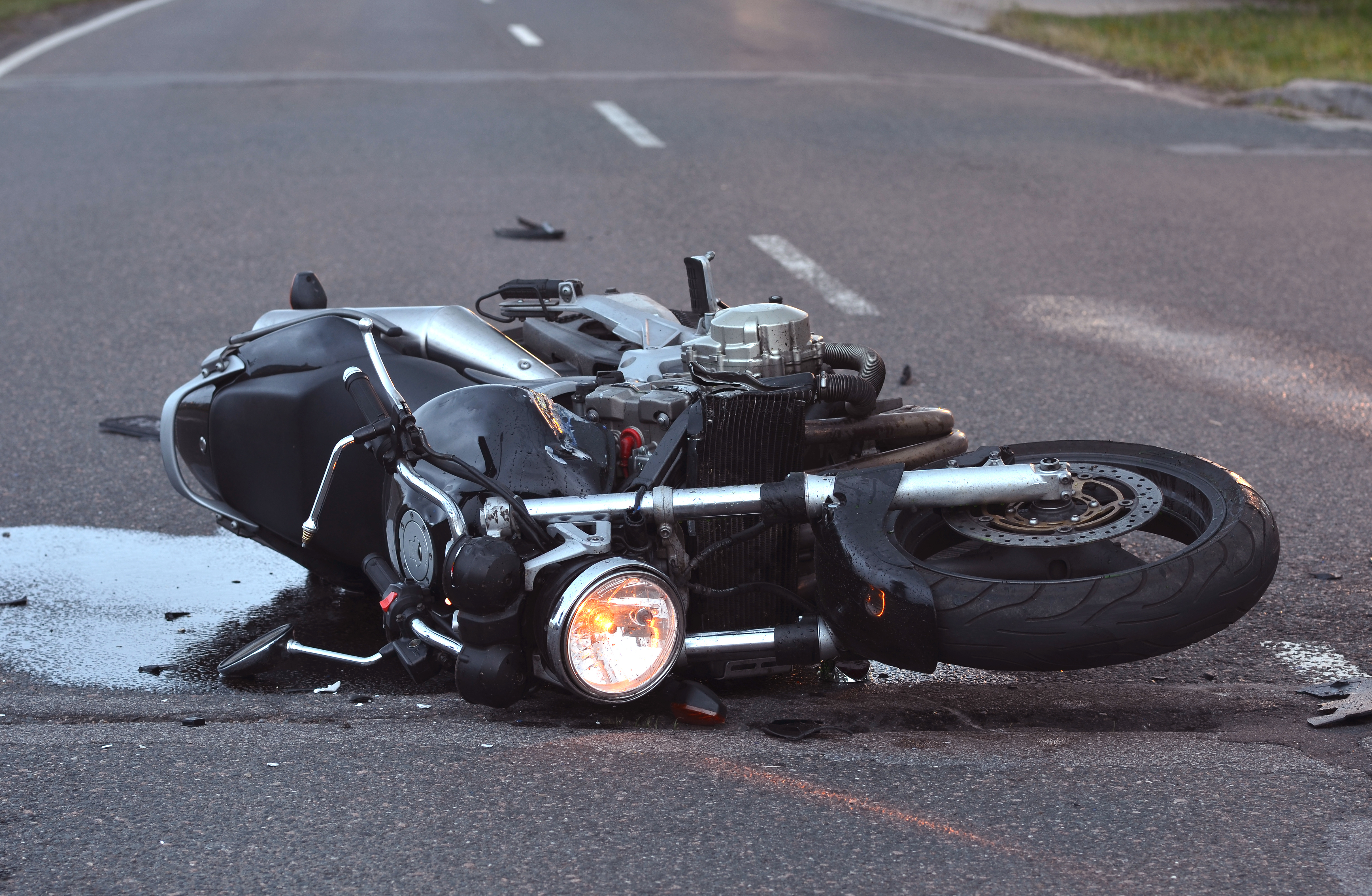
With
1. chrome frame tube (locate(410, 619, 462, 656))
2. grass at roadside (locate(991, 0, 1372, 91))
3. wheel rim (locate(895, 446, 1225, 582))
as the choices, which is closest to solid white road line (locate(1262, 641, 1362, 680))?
wheel rim (locate(895, 446, 1225, 582))

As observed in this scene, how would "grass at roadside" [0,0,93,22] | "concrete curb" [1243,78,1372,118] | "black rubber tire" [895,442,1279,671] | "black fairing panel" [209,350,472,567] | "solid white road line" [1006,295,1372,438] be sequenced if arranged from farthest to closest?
"grass at roadside" [0,0,93,22] < "concrete curb" [1243,78,1372,118] < "solid white road line" [1006,295,1372,438] < "black fairing panel" [209,350,472,567] < "black rubber tire" [895,442,1279,671]

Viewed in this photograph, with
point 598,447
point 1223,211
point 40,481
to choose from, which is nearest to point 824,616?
point 598,447

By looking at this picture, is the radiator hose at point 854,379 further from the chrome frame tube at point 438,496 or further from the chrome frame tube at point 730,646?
the chrome frame tube at point 438,496

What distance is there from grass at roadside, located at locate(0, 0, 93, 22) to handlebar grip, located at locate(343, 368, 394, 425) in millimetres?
19400

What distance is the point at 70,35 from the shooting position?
1845 cm

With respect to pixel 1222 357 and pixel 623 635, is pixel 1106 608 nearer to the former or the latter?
pixel 623 635

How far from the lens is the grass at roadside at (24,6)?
20.2 m

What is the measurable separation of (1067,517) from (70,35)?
60.8 feet

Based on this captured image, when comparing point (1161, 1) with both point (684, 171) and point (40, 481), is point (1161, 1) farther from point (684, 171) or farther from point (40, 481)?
point (40, 481)

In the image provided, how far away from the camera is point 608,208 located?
28.8 ft

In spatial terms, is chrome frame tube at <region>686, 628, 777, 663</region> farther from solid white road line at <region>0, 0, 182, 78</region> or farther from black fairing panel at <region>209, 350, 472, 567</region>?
solid white road line at <region>0, 0, 182, 78</region>

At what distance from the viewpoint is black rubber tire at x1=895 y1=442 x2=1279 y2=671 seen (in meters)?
2.73

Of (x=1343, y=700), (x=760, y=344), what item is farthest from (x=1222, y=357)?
(x=760, y=344)

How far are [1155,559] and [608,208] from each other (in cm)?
533
